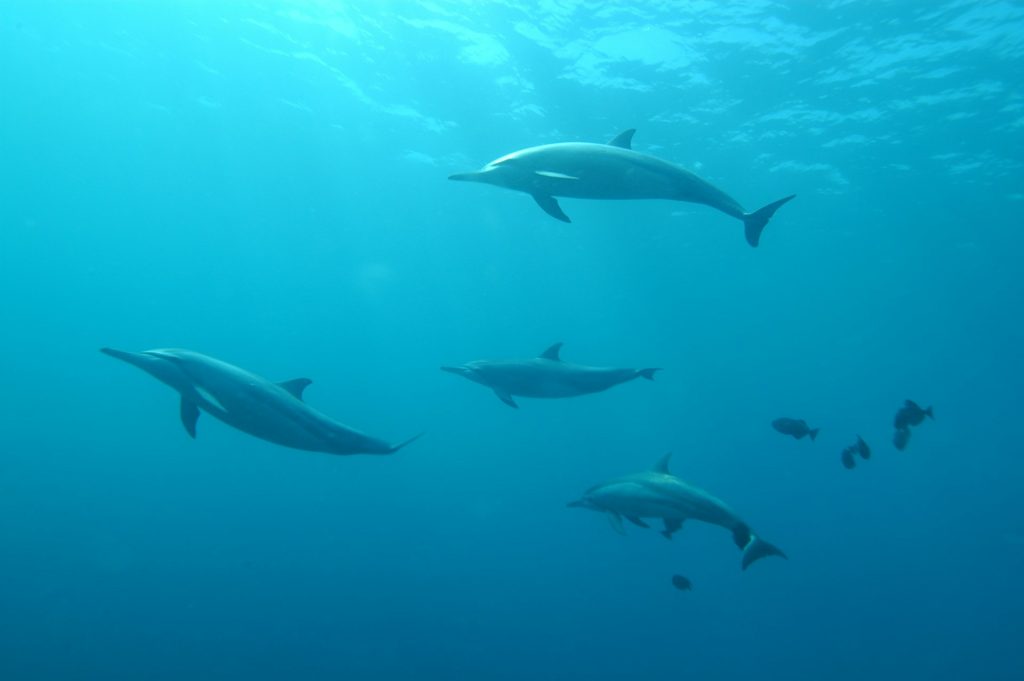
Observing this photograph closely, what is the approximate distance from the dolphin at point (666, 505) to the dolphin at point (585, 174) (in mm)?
3326

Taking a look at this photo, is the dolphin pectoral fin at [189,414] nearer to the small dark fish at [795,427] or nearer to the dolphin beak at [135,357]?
the dolphin beak at [135,357]

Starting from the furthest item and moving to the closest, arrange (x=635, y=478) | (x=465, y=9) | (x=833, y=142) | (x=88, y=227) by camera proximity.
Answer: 1. (x=88, y=227)
2. (x=833, y=142)
3. (x=465, y=9)
4. (x=635, y=478)

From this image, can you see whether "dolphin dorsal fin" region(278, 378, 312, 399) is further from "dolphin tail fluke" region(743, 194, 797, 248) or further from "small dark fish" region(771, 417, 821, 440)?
"small dark fish" region(771, 417, 821, 440)

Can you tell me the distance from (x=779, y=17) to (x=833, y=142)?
7.97 metres

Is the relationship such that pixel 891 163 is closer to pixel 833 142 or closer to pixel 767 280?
pixel 833 142

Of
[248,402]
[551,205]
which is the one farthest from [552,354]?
[248,402]

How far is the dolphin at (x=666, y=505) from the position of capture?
6.76 meters

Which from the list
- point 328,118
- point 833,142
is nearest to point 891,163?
point 833,142

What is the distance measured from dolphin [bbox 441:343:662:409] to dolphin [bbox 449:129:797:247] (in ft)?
8.17

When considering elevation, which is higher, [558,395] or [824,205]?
[824,205]

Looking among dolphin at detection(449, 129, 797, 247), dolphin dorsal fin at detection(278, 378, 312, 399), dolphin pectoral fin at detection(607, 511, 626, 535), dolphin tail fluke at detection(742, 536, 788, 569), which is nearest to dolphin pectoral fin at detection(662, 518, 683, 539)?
dolphin pectoral fin at detection(607, 511, 626, 535)

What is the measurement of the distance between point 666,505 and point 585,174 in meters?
3.82

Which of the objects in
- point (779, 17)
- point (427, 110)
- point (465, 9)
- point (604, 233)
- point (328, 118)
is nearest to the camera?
point (779, 17)

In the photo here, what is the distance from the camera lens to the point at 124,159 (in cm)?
3938
